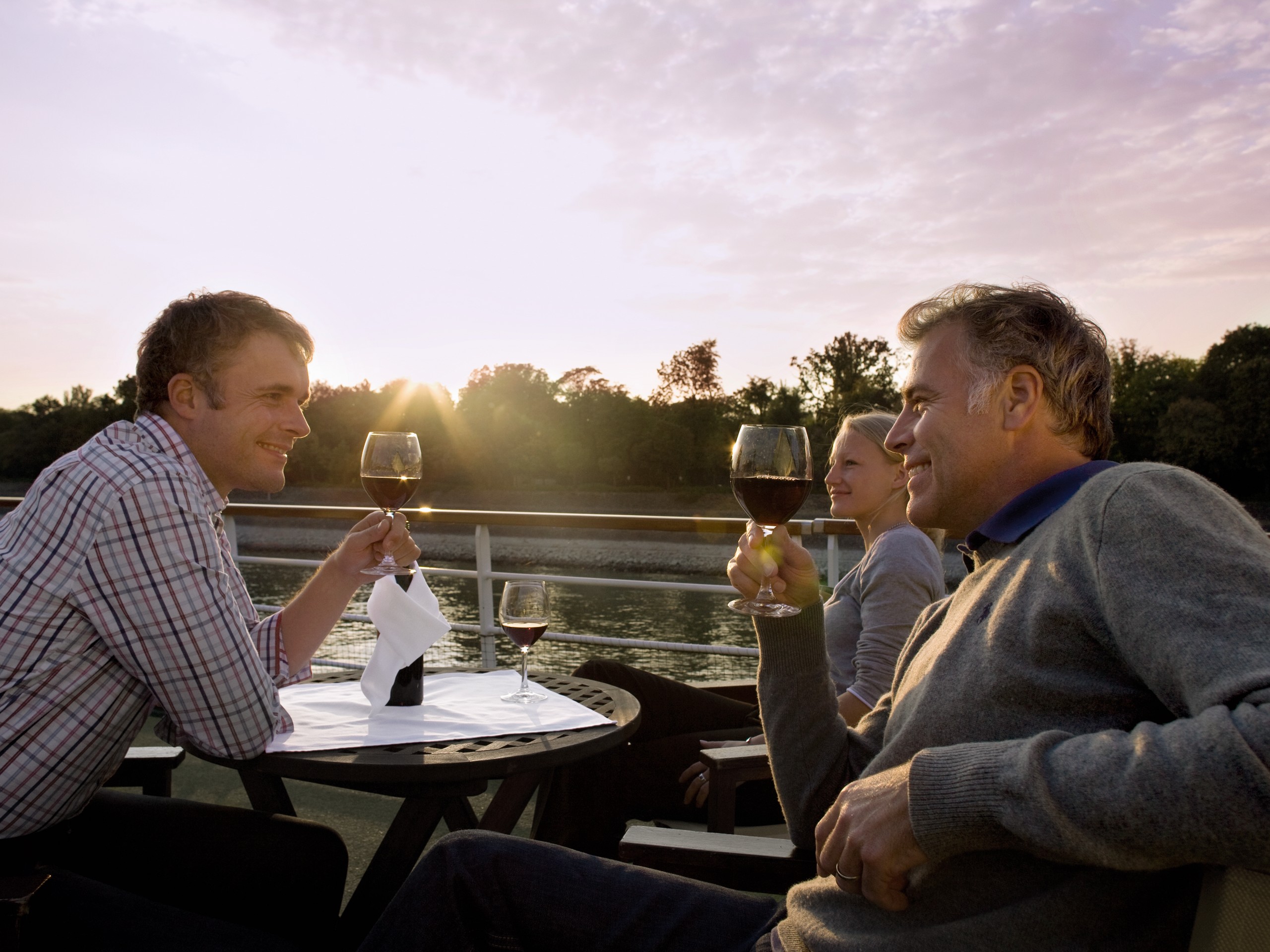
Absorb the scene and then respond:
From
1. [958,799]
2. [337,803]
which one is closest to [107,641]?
[958,799]

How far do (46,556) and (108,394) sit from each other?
56.2 m

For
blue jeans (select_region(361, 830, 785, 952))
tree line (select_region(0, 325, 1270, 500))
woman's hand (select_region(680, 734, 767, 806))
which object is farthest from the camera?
tree line (select_region(0, 325, 1270, 500))

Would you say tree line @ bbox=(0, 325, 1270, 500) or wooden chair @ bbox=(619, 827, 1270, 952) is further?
tree line @ bbox=(0, 325, 1270, 500)

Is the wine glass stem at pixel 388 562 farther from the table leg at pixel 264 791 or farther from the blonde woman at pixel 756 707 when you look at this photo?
the blonde woman at pixel 756 707

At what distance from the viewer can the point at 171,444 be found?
150 centimetres

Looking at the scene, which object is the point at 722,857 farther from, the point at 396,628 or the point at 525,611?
the point at 396,628

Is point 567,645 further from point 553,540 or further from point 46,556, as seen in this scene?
point 553,540

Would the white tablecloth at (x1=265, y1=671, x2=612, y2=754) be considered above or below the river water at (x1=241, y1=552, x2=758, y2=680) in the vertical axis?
above

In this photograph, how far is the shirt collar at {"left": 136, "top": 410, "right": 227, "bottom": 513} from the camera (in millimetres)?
1493

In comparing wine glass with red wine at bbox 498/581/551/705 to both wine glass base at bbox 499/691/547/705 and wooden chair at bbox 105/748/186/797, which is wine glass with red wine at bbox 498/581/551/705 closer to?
wine glass base at bbox 499/691/547/705

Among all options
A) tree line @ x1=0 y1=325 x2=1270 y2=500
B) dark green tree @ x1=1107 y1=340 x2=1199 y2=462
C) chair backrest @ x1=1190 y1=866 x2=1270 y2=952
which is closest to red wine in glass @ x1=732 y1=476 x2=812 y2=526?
chair backrest @ x1=1190 y1=866 x2=1270 y2=952

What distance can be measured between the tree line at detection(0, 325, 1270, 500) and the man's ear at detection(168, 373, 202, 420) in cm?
3183

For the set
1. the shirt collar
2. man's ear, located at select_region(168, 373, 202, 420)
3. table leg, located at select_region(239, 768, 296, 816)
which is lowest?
table leg, located at select_region(239, 768, 296, 816)

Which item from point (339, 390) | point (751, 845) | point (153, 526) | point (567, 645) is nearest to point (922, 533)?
point (751, 845)
